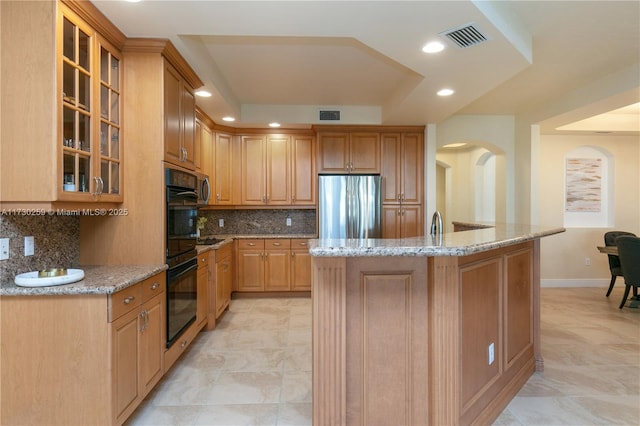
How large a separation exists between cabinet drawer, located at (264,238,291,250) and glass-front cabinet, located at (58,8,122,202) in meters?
2.61

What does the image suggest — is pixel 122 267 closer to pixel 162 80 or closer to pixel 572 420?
pixel 162 80

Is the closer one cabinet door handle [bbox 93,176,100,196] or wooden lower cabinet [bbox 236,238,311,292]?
cabinet door handle [bbox 93,176,100,196]

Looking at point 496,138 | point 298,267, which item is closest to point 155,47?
point 298,267

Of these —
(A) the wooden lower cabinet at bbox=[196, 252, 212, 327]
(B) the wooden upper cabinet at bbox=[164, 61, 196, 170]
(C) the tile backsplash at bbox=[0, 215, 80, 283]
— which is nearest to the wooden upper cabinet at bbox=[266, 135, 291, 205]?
(A) the wooden lower cabinet at bbox=[196, 252, 212, 327]

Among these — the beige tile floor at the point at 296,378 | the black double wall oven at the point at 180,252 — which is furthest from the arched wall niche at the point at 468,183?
the black double wall oven at the point at 180,252

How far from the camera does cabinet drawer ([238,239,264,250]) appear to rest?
4.72 metres

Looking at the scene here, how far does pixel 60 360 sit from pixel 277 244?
318cm

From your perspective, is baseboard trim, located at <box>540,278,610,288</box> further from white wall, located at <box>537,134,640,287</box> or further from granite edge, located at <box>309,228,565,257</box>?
granite edge, located at <box>309,228,565,257</box>

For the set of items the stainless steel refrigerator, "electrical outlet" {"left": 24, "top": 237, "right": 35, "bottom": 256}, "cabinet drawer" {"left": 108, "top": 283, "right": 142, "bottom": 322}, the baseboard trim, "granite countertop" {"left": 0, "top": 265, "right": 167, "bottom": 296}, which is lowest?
the baseboard trim

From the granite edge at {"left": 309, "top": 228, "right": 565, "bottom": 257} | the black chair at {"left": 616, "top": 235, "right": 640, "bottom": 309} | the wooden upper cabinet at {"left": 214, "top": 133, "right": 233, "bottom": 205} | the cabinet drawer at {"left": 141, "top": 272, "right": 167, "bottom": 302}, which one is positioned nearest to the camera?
the granite edge at {"left": 309, "top": 228, "right": 565, "bottom": 257}

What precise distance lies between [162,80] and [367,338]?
86.0 inches

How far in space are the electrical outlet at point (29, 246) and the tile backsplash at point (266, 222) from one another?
10.3 ft

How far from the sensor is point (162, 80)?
2377 millimetres

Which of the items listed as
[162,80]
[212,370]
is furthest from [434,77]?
[212,370]
